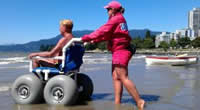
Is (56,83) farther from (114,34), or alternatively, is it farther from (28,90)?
(114,34)

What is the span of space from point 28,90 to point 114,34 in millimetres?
1790

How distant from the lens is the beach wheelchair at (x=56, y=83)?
496cm

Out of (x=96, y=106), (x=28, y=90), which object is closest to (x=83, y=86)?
(x=96, y=106)

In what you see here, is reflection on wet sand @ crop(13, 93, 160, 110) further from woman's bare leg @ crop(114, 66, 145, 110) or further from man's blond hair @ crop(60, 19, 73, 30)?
man's blond hair @ crop(60, 19, 73, 30)

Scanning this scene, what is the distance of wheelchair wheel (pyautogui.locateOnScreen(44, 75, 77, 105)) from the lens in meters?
4.93

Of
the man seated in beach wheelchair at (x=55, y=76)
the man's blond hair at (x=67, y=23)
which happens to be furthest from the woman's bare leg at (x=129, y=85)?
the man's blond hair at (x=67, y=23)

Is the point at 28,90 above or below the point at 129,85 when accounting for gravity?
below

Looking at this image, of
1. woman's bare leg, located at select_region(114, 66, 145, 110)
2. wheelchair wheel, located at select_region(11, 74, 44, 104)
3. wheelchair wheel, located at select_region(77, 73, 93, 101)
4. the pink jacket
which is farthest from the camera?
wheelchair wheel, located at select_region(77, 73, 93, 101)

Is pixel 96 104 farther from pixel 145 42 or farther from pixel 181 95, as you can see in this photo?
pixel 145 42

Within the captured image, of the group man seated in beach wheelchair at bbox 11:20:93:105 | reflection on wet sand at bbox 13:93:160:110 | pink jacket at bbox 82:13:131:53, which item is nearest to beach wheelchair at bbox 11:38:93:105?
man seated in beach wheelchair at bbox 11:20:93:105

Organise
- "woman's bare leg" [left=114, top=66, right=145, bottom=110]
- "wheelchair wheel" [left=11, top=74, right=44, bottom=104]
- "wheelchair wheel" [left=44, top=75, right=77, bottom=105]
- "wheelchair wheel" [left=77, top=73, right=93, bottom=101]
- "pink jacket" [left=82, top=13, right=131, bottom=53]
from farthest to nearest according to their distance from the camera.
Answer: "wheelchair wheel" [left=77, top=73, right=93, bottom=101] < "wheelchair wheel" [left=11, top=74, right=44, bottom=104] < "wheelchair wheel" [left=44, top=75, right=77, bottom=105] < "woman's bare leg" [left=114, top=66, right=145, bottom=110] < "pink jacket" [left=82, top=13, right=131, bottom=53]

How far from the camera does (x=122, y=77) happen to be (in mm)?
4875

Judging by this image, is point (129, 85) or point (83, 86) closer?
point (129, 85)

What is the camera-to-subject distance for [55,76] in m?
5.08
